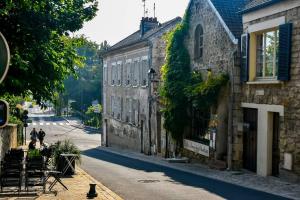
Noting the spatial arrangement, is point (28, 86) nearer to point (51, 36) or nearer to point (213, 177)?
point (51, 36)

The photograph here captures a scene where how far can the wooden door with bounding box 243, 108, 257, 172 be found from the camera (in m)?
17.6

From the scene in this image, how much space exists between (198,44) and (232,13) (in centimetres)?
278

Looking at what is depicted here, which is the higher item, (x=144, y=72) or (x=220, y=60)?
(x=144, y=72)

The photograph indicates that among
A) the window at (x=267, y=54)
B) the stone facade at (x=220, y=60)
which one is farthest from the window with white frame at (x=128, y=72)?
the window at (x=267, y=54)

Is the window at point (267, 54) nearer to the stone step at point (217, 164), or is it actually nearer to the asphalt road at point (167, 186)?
the stone step at point (217, 164)

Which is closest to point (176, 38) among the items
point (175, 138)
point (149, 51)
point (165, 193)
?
point (175, 138)

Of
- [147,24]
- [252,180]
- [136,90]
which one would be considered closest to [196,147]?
[252,180]

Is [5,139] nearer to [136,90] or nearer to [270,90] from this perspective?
[270,90]

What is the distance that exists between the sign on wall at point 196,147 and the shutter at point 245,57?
4213 mm

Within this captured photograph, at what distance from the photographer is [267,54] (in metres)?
16.8

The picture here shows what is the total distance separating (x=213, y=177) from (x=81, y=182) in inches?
209

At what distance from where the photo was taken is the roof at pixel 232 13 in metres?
19.8

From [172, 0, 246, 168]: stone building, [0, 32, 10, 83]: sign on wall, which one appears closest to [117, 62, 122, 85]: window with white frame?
[172, 0, 246, 168]: stone building

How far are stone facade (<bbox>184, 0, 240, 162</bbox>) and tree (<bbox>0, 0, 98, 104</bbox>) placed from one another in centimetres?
681
